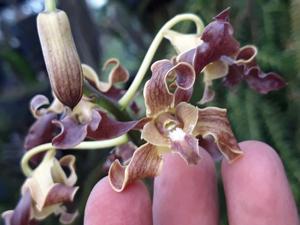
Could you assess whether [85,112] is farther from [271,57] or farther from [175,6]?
[175,6]

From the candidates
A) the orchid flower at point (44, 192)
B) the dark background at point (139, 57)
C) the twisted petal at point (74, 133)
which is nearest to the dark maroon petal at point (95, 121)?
the twisted petal at point (74, 133)

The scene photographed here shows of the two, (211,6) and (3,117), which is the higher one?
(211,6)

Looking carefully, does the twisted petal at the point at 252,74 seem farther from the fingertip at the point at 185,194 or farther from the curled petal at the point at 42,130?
the curled petal at the point at 42,130

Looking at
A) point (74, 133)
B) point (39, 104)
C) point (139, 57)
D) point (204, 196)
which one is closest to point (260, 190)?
point (204, 196)

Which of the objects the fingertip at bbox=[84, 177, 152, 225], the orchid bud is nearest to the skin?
the fingertip at bbox=[84, 177, 152, 225]

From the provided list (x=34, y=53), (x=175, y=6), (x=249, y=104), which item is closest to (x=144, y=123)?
(x=249, y=104)

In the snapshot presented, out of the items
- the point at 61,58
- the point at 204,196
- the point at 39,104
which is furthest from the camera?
the point at 39,104

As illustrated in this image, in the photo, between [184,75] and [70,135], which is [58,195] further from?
[184,75]
